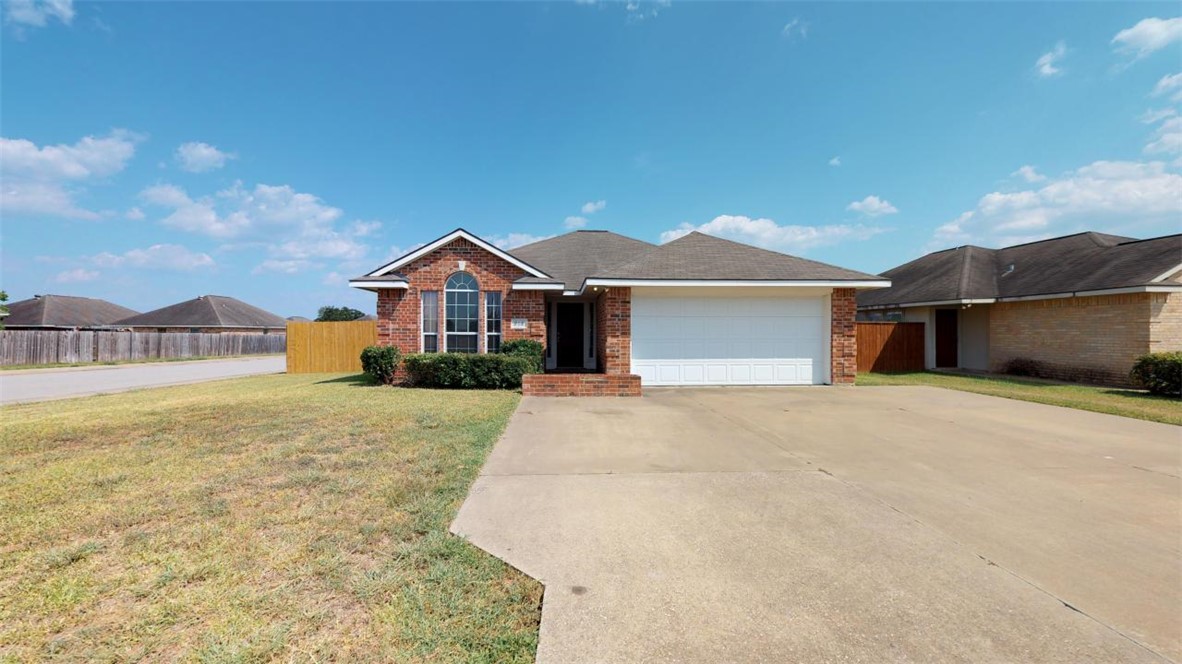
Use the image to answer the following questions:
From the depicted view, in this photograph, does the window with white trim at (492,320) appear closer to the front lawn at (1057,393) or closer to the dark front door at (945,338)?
the front lawn at (1057,393)

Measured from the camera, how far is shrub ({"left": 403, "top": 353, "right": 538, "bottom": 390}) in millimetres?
11828

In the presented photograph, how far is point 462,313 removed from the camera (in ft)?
44.4

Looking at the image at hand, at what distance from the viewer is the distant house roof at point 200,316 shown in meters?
40.4

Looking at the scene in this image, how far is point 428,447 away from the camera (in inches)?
234

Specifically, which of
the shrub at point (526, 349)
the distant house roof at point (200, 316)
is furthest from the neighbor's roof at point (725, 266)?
the distant house roof at point (200, 316)

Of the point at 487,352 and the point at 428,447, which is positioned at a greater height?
the point at 487,352

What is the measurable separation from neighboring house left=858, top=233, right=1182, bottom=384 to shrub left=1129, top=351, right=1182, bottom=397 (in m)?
1.47

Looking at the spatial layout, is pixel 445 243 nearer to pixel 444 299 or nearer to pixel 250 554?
pixel 444 299

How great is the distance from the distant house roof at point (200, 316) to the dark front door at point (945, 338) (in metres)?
49.1

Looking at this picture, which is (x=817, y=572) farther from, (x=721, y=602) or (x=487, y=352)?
(x=487, y=352)

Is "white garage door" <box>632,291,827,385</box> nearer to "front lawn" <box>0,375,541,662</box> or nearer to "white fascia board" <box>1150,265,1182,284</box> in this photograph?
"front lawn" <box>0,375,541,662</box>

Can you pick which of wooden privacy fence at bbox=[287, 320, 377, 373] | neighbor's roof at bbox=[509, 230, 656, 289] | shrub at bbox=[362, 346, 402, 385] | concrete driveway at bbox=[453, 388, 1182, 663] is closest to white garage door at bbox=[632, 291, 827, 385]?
neighbor's roof at bbox=[509, 230, 656, 289]

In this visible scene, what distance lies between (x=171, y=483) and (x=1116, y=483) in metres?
9.65

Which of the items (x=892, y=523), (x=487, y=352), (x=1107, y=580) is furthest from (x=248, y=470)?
(x=487, y=352)
